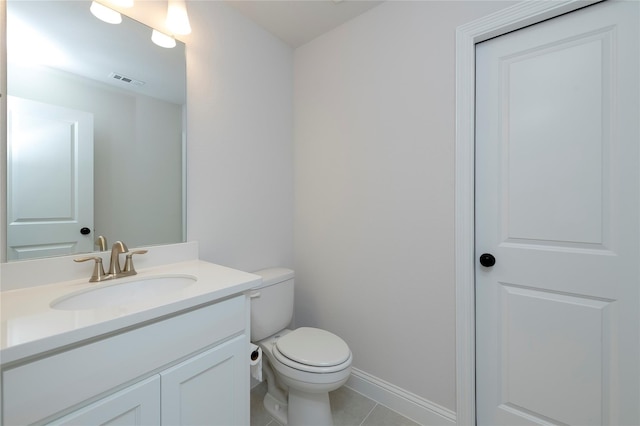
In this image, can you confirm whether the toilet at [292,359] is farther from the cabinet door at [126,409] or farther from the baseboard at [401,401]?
the cabinet door at [126,409]

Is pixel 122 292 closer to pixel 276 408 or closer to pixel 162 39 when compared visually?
pixel 276 408

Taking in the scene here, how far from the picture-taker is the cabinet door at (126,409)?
2.20 ft

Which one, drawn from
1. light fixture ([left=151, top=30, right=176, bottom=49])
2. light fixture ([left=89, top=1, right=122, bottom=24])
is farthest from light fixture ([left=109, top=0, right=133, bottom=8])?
light fixture ([left=151, top=30, right=176, bottom=49])

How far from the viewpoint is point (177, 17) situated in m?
1.28

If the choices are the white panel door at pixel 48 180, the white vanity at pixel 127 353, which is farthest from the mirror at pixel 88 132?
the white vanity at pixel 127 353

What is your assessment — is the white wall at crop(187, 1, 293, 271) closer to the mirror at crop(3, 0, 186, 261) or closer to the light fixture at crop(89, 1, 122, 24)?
the mirror at crop(3, 0, 186, 261)

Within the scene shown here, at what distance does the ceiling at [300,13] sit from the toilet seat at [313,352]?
1886 millimetres

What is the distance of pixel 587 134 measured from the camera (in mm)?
1086

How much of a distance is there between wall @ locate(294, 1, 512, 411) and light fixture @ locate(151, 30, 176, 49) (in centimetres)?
85

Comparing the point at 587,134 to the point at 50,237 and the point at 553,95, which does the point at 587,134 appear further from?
the point at 50,237

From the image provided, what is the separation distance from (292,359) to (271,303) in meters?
0.37

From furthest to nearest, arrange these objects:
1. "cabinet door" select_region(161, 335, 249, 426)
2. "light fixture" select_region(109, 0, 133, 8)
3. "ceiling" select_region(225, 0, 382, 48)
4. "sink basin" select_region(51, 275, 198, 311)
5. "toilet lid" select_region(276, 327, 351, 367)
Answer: "ceiling" select_region(225, 0, 382, 48) < "toilet lid" select_region(276, 327, 351, 367) < "light fixture" select_region(109, 0, 133, 8) < "sink basin" select_region(51, 275, 198, 311) < "cabinet door" select_region(161, 335, 249, 426)

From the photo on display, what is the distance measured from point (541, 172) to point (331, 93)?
1.24 meters

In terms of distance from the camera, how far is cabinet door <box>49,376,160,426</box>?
67 centimetres
